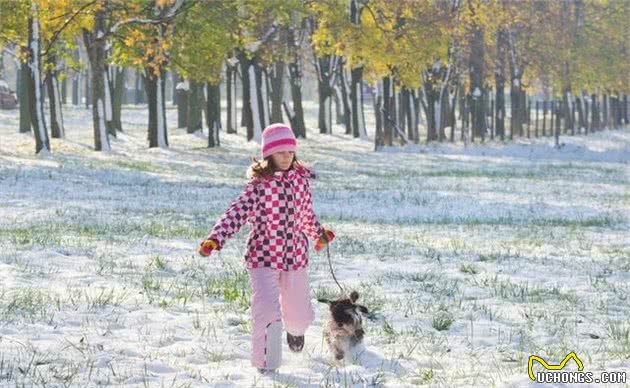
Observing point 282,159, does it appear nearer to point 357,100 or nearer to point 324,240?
point 324,240

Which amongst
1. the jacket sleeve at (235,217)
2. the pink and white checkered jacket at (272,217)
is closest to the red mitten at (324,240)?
the pink and white checkered jacket at (272,217)

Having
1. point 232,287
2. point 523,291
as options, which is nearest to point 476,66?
point 523,291

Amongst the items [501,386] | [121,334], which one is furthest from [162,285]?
[501,386]

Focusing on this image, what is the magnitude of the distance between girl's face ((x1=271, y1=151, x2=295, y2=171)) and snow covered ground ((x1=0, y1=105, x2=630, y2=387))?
1446mm

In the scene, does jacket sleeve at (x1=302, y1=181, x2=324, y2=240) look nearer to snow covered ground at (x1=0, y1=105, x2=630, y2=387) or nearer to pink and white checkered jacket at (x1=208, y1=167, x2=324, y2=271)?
pink and white checkered jacket at (x1=208, y1=167, x2=324, y2=271)

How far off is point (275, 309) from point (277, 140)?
1.18 metres

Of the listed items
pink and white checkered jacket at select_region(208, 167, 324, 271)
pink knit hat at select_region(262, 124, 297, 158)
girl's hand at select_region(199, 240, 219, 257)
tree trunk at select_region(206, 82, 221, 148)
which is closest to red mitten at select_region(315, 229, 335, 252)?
pink and white checkered jacket at select_region(208, 167, 324, 271)

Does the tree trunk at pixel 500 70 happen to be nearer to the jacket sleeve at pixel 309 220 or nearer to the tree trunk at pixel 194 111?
the tree trunk at pixel 194 111

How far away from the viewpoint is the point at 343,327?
24.3 feet

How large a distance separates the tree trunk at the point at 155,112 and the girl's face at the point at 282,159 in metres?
33.5

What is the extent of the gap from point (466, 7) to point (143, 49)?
19464 mm

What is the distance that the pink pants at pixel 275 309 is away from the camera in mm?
7078

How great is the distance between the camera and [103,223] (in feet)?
53.6

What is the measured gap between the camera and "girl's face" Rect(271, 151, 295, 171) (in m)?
7.19
